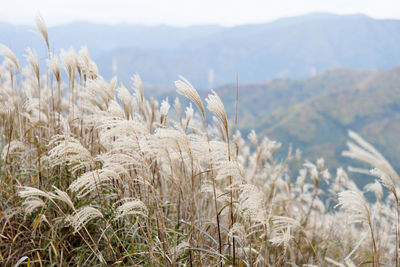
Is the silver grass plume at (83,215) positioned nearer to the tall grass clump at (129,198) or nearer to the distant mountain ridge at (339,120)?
the tall grass clump at (129,198)

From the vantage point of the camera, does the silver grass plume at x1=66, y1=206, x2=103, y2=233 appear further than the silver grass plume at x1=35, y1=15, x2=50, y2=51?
No

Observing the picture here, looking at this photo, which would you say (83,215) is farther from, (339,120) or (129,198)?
(339,120)

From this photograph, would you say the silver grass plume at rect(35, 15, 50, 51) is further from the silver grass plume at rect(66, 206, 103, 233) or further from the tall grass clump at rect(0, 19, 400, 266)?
the silver grass plume at rect(66, 206, 103, 233)

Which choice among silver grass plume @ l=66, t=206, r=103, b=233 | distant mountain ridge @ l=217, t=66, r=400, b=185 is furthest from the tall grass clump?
distant mountain ridge @ l=217, t=66, r=400, b=185

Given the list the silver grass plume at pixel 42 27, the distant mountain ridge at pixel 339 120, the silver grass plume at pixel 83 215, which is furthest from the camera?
the distant mountain ridge at pixel 339 120

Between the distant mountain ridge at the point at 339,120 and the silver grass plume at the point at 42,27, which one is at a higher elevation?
the silver grass plume at the point at 42,27

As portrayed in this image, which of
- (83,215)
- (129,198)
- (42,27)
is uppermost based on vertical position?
(42,27)

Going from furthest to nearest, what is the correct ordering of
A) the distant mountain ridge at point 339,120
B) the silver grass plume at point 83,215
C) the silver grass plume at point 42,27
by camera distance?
1. the distant mountain ridge at point 339,120
2. the silver grass plume at point 42,27
3. the silver grass plume at point 83,215

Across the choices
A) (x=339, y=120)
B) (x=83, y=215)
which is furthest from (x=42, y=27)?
(x=339, y=120)

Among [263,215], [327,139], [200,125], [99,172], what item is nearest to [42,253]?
[99,172]

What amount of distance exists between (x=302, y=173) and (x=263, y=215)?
2.99 meters

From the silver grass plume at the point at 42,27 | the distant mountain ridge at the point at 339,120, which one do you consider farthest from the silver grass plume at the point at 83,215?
the distant mountain ridge at the point at 339,120

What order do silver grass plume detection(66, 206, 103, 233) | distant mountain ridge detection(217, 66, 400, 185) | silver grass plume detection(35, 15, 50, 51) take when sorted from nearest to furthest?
silver grass plume detection(66, 206, 103, 233), silver grass plume detection(35, 15, 50, 51), distant mountain ridge detection(217, 66, 400, 185)

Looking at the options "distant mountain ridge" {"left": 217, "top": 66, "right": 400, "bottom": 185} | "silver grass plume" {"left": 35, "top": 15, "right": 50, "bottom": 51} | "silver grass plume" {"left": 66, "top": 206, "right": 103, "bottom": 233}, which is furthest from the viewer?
"distant mountain ridge" {"left": 217, "top": 66, "right": 400, "bottom": 185}
